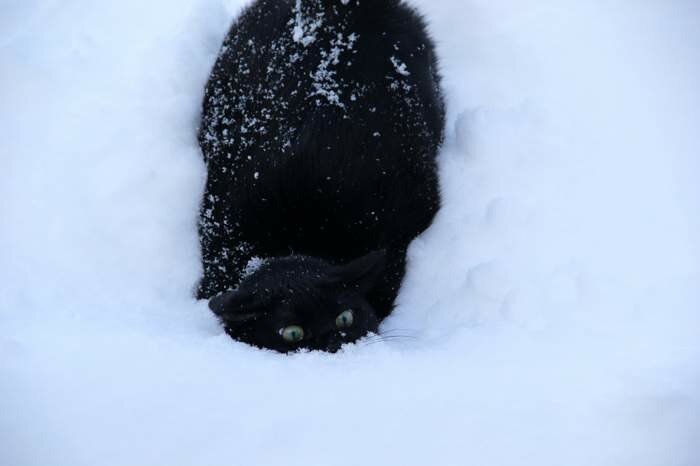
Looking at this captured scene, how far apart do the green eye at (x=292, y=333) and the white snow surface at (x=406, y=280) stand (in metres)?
0.07

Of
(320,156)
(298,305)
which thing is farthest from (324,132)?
(298,305)

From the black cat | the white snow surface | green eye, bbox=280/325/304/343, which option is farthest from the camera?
Answer: the black cat

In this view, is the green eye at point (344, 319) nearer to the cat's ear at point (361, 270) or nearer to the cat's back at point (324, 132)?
the cat's ear at point (361, 270)

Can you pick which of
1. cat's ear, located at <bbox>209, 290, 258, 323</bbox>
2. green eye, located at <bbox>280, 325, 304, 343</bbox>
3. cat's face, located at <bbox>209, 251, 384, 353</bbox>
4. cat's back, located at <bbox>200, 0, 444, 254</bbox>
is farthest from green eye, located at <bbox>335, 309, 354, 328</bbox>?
cat's back, located at <bbox>200, 0, 444, 254</bbox>

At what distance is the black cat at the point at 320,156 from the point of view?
6.71ft

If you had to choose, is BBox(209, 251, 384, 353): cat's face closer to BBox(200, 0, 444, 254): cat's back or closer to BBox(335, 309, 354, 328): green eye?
BBox(335, 309, 354, 328): green eye

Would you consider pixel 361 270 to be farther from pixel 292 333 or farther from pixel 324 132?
pixel 324 132

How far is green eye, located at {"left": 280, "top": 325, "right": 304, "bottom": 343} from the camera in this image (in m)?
1.70

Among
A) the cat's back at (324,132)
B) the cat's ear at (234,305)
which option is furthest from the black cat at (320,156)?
the cat's ear at (234,305)

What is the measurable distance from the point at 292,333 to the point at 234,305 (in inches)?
7.9

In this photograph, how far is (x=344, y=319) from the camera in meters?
1.75

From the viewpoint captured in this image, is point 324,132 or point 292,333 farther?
point 324,132

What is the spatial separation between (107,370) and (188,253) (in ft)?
2.42

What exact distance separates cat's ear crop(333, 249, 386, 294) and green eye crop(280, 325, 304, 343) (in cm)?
20
